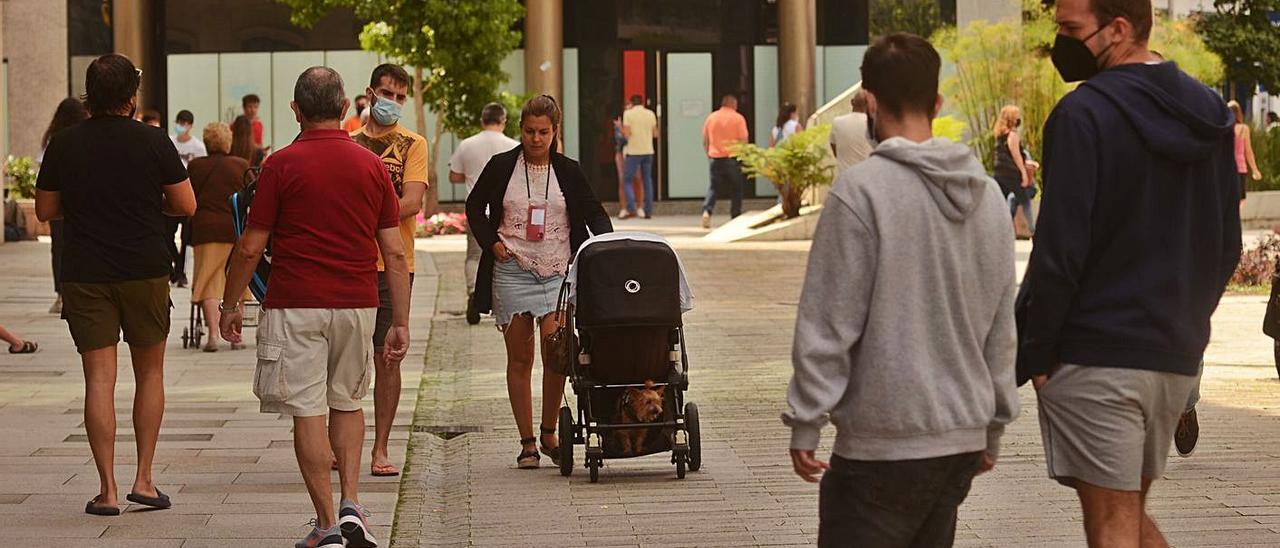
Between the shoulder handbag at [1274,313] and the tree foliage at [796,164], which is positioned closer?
the shoulder handbag at [1274,313]

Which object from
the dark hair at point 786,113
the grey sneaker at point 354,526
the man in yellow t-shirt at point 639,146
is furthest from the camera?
the man in yellow t-shirt at point 639,146

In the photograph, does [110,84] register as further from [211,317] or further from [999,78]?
[999,78]

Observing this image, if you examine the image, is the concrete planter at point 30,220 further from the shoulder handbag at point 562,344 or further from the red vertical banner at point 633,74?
the shoulder handbag at point 562,344

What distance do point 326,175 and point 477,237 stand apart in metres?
2.15

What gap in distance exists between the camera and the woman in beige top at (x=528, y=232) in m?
8.86

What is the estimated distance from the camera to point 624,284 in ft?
27.0

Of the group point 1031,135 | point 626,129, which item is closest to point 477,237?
point 1031,135

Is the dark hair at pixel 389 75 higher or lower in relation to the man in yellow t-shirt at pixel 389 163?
higher

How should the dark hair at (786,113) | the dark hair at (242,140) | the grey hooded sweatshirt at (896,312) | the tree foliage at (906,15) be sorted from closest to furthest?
the grey hooded sweatshirt at (896,312) → the dark hair at (242,140) → the dark hair at (786,113) → the tree foliage at (906,15)

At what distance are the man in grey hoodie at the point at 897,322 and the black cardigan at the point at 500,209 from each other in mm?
4611

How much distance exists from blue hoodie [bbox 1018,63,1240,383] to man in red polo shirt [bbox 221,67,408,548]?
9.24 ft

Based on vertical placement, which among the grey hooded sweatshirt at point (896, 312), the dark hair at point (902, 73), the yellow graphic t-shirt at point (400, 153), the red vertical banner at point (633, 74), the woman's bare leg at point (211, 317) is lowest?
the woman's bare leg at point (211, 317)

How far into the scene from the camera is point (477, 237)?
8.87 metres

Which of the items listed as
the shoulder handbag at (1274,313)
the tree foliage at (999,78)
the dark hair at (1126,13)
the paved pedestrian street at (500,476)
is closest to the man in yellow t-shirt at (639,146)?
the tree foliage at (999,78)
